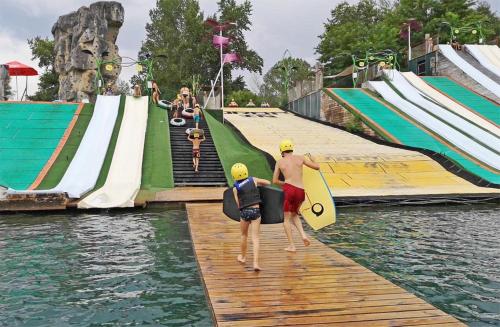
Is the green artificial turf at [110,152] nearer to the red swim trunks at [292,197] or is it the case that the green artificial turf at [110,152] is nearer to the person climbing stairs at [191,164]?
the person climbing stairs at [191,164]

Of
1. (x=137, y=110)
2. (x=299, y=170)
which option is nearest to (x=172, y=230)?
(x=299, y=170)

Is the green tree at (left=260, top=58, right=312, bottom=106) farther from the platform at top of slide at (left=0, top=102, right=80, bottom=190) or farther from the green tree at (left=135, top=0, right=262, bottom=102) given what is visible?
the platform at top of slide at (left=0, top=102, right=80, bottom=190)

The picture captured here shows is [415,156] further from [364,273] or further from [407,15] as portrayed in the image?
[407,15]

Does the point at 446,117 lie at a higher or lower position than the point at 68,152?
higher

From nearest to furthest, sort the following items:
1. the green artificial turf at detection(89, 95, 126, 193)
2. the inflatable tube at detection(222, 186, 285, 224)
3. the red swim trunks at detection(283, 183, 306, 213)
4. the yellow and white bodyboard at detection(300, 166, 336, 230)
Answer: the inflatable tube at detection(222, 186, 285, 224), the red swim trunks at detection(283, 183, 306, 213), the yellow and white bodyboard at detection(300, 166, 336, 230), the green artificial turf at detection(89, 95, 126, 193)

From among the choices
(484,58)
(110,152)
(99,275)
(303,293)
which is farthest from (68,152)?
(484,58)

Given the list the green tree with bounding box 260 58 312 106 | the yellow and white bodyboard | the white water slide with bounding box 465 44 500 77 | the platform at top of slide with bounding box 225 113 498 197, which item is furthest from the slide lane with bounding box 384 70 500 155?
the green tree with bounding box 260 58 312 106

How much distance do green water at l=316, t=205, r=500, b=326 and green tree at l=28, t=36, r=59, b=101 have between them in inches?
2112

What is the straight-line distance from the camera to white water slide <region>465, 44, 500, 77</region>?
2824 centimetres

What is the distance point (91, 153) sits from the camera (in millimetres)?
16422

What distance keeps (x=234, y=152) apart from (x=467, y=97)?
48.4 ft

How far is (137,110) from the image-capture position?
22547 millimetres

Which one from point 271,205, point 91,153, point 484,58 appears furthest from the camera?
point 484,58

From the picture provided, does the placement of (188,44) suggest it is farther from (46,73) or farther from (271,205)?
(271,205)
